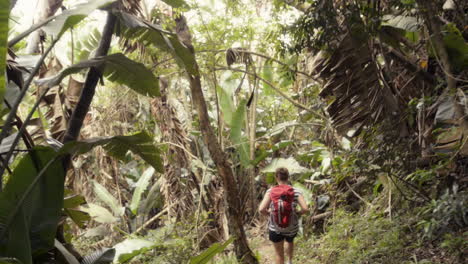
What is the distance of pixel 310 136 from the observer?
1039 centimetres

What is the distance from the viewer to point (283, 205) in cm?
559

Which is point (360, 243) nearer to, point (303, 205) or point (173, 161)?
point (303, 205)

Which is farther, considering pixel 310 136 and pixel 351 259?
pixel 310 136

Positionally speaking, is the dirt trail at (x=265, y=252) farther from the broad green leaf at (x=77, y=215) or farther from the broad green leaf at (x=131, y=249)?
the broad green leaf at (x=77, y=215)

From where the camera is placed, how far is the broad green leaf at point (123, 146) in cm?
299

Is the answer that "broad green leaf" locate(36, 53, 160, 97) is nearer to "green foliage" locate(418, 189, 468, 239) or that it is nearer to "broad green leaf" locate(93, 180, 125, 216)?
"green foliage" locate(418, 189, 468, 239)

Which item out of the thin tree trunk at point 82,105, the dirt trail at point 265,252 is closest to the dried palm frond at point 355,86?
the thin tree trunk at point 82,105

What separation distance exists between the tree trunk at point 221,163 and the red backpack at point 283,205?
0.79m

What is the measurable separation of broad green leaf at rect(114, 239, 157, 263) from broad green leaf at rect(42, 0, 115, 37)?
11.4ft

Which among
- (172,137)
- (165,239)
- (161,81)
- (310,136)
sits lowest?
(165,239)

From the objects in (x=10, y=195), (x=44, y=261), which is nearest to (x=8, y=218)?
(x=10, y=195)

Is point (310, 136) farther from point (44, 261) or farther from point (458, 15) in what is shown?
point (44, 261)

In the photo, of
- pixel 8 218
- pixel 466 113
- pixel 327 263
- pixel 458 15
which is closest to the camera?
pixel 8 218

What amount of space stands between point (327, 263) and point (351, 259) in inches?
29.9
